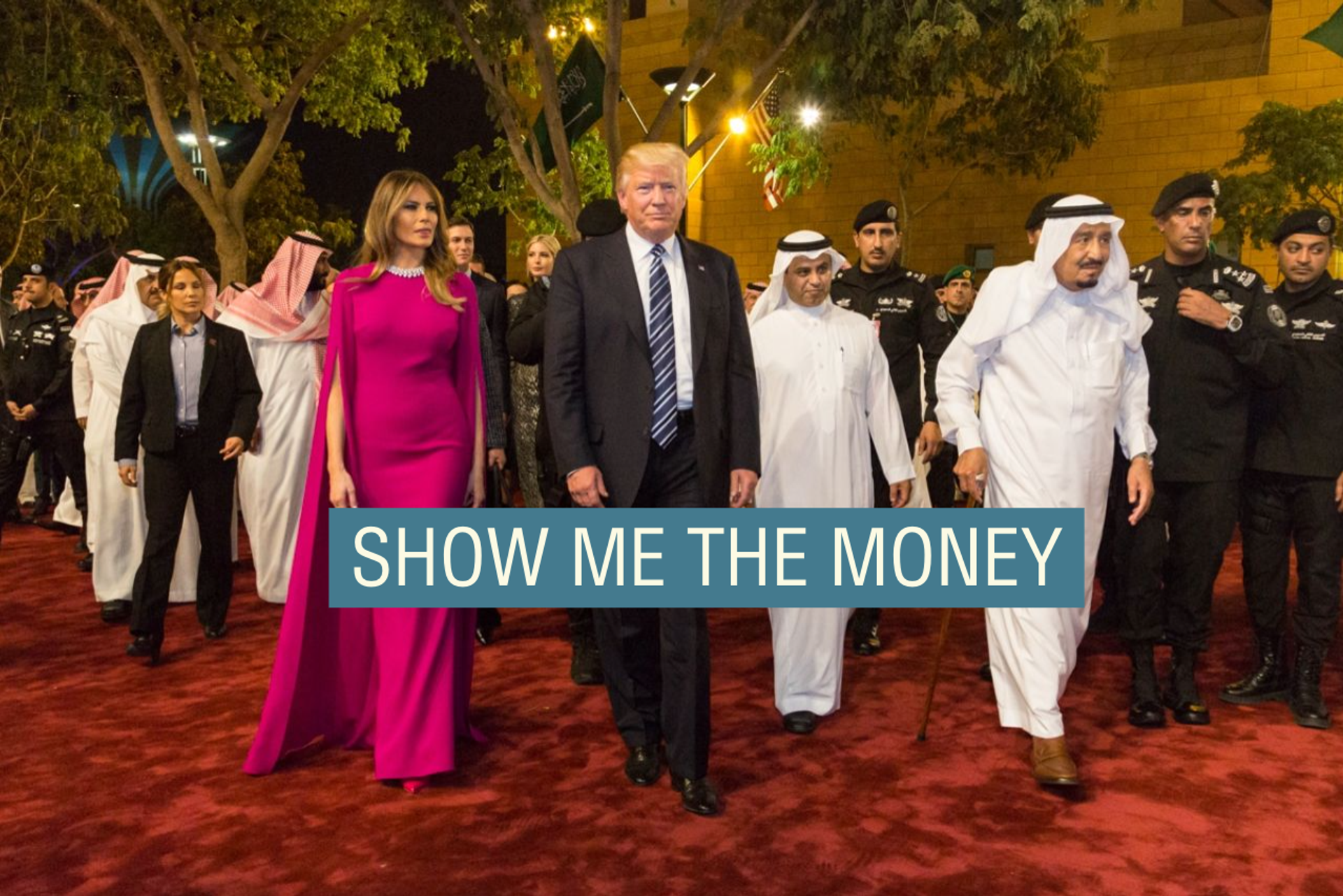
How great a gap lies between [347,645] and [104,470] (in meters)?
3.03

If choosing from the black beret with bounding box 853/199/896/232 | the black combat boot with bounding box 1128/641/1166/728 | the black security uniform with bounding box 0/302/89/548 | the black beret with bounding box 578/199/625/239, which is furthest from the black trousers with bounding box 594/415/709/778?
the black security uniform with bounding box 0/302/89/548

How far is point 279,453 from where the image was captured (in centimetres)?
627

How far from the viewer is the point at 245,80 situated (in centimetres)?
1284

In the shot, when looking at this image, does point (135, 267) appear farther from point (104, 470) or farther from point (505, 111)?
point (505, 111)

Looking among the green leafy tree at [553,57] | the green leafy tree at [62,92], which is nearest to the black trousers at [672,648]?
the green leafy tree at [553,57]

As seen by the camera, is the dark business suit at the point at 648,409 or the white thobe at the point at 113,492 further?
the white thobe at the point at 113,492

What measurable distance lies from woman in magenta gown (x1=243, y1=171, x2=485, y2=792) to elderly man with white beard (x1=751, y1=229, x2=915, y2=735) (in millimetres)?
1167

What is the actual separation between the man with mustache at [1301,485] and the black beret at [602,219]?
2.49 m

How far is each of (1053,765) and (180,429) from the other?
3.85m

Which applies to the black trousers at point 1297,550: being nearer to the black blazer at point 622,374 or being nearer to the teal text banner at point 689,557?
the teal text banner at point 689,557

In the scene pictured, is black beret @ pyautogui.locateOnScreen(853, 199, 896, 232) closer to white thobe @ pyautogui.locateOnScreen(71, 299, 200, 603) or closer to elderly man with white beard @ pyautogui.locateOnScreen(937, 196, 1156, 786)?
elderly man with white beard @ pyautogui.locateOnScreen(937, 196, 1156, 786)

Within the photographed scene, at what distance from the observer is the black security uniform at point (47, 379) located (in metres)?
7.74

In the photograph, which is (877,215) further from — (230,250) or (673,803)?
(230,250)

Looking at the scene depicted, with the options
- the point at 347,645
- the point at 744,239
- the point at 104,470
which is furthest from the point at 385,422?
the point at 744,239
